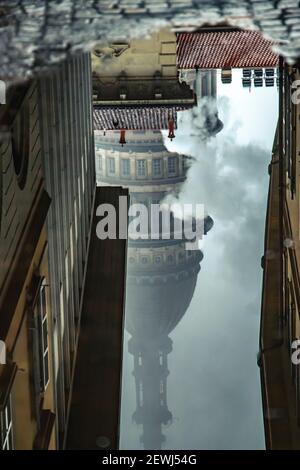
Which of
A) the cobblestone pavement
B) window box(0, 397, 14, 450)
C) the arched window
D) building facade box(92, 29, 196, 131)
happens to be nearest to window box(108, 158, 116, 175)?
building facade box(92, 29, 196, 131)

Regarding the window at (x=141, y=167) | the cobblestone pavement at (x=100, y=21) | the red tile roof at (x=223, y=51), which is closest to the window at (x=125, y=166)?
the window at (x=141, y=167)

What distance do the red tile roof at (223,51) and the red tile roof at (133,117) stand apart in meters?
1.94

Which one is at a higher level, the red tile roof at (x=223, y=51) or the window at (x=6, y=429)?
the red tile roof at (x=223, y=51)

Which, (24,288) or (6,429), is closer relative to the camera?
(6,429)

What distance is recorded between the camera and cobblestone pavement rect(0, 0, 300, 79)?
13164mm

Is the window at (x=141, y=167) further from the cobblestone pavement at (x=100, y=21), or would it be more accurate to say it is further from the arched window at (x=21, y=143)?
the arched window at (x=21, y=143)

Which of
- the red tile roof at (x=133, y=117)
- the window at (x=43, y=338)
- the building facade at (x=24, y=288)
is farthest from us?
the red tile roof at (x=133, y=117)

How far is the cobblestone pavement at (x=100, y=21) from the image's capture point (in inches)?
518

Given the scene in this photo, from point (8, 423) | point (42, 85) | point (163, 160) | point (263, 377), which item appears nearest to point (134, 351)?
point (263, 377)

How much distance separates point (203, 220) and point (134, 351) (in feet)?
Result: 15.5

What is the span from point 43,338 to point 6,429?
10.8 feet

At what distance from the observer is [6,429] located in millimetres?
10180

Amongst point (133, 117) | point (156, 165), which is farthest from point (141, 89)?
point (156, 165)

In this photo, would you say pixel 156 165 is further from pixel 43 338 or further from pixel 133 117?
pixel 43 338
